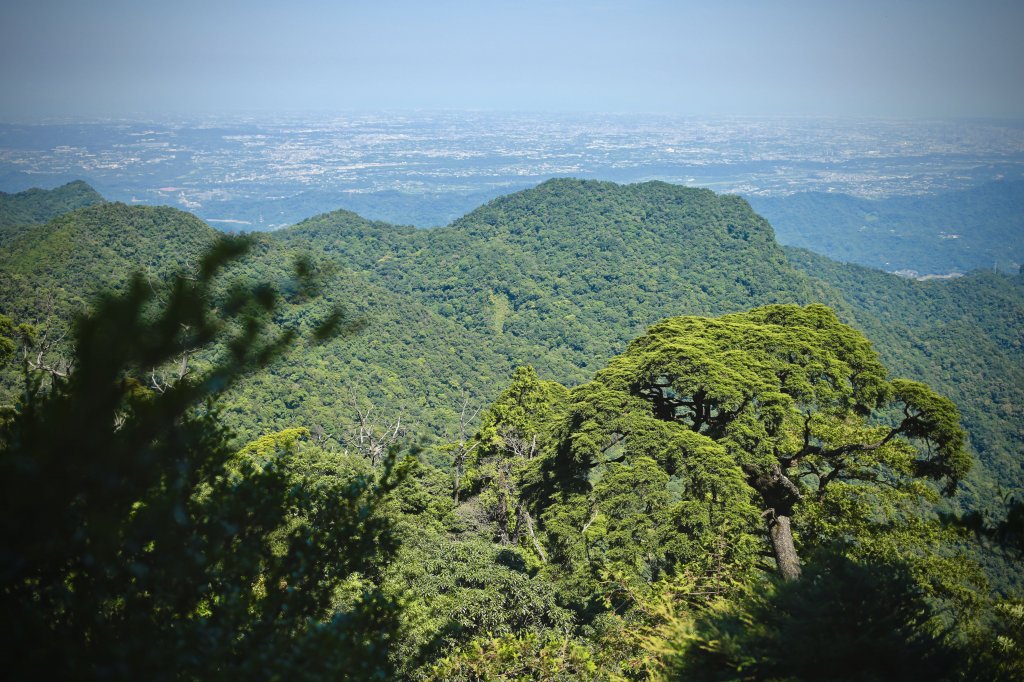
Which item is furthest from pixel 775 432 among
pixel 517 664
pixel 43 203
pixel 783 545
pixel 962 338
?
pixel 43 203

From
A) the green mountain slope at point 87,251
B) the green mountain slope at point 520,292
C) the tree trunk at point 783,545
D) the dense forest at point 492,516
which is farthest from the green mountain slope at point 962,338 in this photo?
the green mountain slope at point 87,251

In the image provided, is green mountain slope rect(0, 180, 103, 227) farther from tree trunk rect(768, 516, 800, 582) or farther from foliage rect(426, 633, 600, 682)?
tree trunk rect(768, 516, 800, 582)

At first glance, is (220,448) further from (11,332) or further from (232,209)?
(232,209)

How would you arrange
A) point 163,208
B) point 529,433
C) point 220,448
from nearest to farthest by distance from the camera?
point 220,448
point 529,433
point 163,208

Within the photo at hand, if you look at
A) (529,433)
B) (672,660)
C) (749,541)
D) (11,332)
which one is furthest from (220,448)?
(11,332)

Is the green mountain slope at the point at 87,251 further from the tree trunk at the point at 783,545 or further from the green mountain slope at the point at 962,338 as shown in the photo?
the green mountain slope at the point at 962,338

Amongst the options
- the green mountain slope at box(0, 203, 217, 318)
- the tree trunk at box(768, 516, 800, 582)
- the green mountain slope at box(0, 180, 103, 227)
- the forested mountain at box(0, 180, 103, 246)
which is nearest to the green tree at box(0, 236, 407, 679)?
the tree trunk at box(768, 516, 800, 582)
